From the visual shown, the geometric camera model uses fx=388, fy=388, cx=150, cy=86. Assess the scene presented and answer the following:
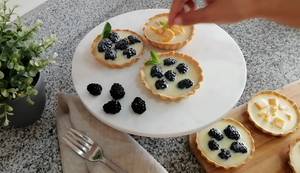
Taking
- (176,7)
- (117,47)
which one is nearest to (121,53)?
(117,47)

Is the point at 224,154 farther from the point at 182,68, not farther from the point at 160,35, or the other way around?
the point at 160,35

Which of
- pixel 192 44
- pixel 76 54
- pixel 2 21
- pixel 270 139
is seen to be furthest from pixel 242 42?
pixel 2 21

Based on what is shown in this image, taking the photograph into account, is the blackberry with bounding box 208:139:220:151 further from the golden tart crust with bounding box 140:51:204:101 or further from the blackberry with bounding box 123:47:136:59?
the blackberry with bounding box 123:47:136:59

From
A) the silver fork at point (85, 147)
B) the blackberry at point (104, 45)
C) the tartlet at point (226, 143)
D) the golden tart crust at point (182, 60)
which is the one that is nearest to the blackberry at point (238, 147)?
the tartlet at point (226, 143)

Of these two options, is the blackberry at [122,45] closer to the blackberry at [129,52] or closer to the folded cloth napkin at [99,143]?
the blackberry at [129,52]

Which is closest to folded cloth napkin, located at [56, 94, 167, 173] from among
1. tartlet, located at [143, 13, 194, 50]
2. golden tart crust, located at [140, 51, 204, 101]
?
golden tart crust, located at [140, 51, 204, 101]

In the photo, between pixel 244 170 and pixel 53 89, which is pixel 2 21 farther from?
pixel 244 170

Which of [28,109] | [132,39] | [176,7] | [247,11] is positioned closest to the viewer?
[247,11]
